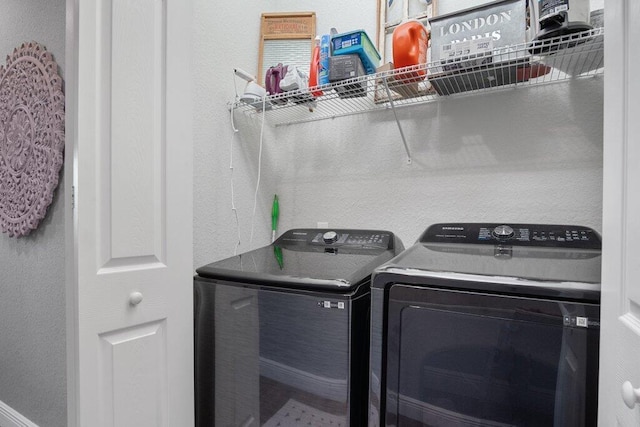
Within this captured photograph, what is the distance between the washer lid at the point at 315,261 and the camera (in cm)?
121

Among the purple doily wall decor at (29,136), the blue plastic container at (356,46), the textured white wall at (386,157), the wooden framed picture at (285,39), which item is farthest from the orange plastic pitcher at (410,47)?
the purple doily wall decor at (29,136)

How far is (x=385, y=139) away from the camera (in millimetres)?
1937

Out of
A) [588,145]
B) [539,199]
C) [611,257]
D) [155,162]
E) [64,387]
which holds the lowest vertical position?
[64,387]

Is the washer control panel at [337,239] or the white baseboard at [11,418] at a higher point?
the washer control panel at [337,239]

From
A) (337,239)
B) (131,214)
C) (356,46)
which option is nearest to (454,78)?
(356,46)

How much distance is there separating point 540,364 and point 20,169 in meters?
2.30

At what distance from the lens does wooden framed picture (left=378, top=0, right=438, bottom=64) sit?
1.84m

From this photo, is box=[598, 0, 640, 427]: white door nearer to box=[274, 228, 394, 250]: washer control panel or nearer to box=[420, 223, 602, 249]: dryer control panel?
box=[420, 223, 602, 249]: dryer control panel

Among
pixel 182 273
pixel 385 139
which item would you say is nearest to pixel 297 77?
pixel 385 139

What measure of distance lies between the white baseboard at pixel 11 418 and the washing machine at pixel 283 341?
1130mm

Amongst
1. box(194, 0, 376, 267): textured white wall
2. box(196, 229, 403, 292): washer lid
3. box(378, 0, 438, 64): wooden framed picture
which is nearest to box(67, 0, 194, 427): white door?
box(196, 229, 403, 292): washer lid

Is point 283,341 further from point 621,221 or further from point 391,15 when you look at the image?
point 391,15

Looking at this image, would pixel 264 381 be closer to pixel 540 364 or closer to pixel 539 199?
pixel 540 364

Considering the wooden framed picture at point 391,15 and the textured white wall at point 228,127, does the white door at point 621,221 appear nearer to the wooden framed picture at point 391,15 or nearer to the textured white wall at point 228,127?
the wooden framed picture at point 391,15
